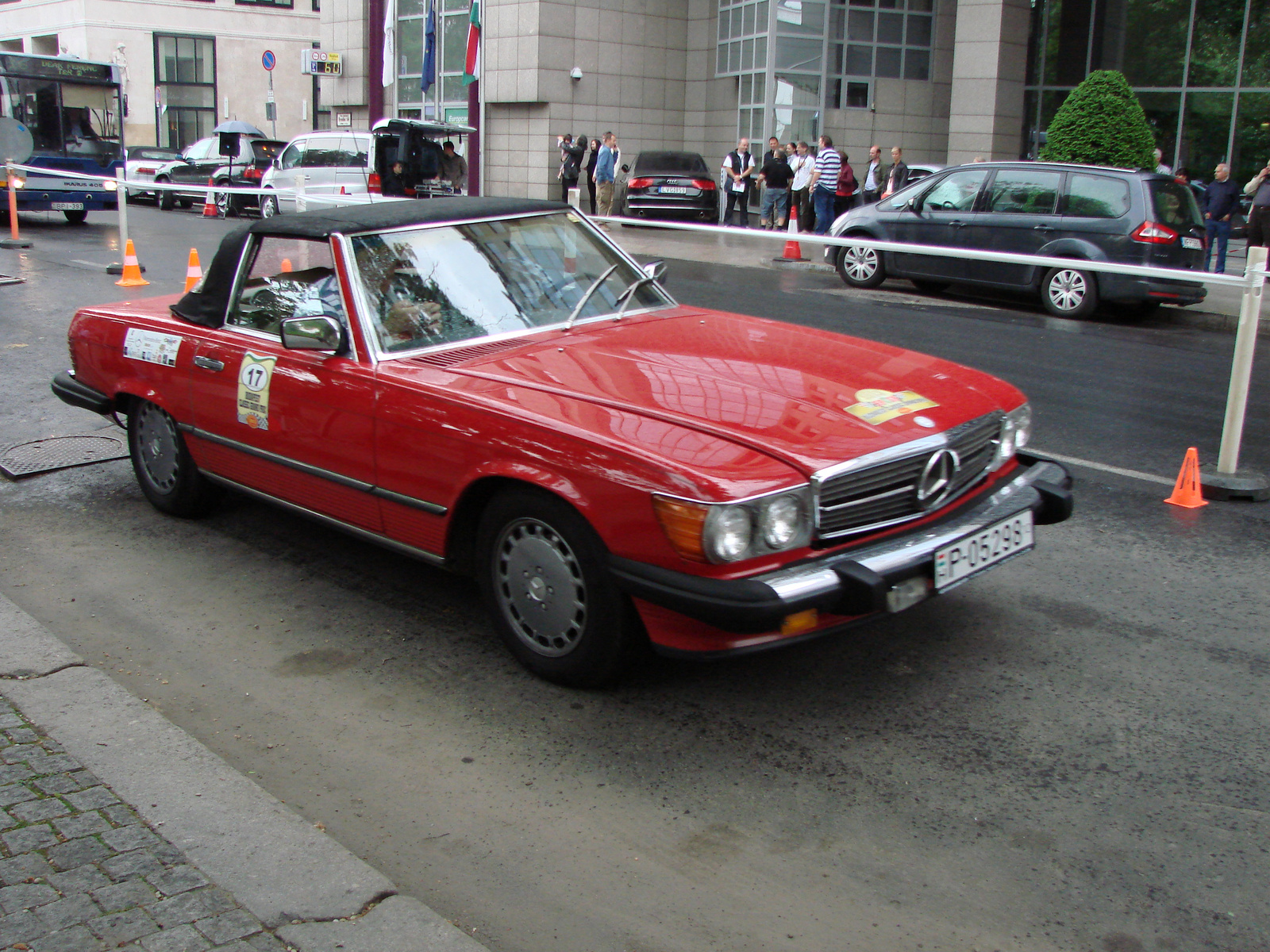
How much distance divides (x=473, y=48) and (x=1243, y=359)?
26.9 m

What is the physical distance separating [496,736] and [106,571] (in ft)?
7.86

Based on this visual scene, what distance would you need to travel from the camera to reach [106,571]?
5195 millimetres

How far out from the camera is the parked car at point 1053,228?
12.6m

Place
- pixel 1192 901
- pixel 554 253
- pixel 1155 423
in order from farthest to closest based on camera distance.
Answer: pixel 1155 423
pixel 554 253
pixel 1192 901

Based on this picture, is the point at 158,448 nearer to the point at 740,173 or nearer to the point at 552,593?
the point at 552,593

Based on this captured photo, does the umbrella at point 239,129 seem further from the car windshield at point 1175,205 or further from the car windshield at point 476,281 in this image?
the car windshield at point 476,281

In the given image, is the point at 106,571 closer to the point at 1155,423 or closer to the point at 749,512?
the point at 749,512

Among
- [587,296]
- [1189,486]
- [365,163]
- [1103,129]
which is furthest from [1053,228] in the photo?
[365,163]

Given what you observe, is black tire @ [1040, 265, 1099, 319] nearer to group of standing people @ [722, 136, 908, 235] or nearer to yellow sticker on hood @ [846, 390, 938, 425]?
group of standing people @ [722, 136, 908, 235]

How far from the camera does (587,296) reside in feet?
16.4

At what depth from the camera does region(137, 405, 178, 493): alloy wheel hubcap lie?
569 cm

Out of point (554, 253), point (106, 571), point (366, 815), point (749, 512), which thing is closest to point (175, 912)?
point (366, 815)

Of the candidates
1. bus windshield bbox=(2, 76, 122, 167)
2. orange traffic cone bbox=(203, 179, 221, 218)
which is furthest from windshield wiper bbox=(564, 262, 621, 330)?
orange traffic cone bbox=(203, 179, 221, 218)

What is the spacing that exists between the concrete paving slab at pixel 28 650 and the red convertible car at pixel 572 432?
1055 mm
